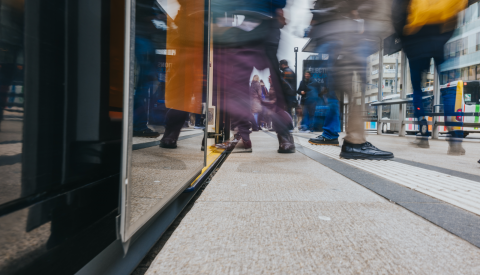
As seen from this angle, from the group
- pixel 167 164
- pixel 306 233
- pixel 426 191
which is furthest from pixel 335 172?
pixel 167 164

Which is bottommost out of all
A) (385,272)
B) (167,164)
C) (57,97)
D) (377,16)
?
(385,272)

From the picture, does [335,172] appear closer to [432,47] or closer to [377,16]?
[377,16]

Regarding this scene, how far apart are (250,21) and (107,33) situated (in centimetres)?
211

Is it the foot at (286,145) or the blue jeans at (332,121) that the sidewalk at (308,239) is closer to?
the foot at (286,145)

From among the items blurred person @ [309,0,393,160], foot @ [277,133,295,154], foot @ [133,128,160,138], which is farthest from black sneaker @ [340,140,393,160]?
foot @ [133,128,160,138]

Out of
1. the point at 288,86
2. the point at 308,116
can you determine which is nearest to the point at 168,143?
the point at 288,86

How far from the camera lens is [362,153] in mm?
2498

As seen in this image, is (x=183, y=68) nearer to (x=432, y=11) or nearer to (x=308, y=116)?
(x=432, y=11)

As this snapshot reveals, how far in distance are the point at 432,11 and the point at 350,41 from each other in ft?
2.90

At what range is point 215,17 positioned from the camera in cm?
260

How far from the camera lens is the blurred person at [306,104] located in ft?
24.8

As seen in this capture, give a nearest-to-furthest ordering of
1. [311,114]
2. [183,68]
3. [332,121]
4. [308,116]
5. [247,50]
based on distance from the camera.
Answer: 1. [183,68]
2. [247,50]
3. [332,121]
4. [311,114]
5. [308,116]

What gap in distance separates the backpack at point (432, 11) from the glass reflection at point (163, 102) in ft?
7.05

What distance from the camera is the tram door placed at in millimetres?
528
